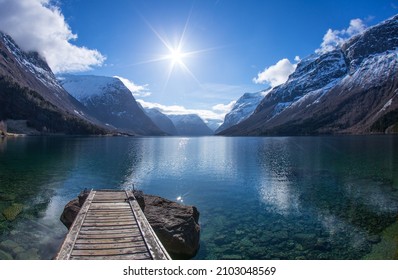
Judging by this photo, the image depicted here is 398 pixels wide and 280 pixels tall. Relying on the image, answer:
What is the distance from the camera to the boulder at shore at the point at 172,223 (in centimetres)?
2556

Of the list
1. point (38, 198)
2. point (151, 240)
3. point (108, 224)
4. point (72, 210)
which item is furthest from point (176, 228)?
point (38, 198)

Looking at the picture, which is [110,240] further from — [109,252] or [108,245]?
[109,252]

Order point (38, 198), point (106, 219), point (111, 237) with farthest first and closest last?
point (38, 198) → point (106, 219) → point (111, 237)

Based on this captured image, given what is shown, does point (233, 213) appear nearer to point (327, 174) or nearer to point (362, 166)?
point (327, 174)

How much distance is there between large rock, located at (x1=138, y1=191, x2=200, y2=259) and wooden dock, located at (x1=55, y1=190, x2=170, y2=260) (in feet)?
9.09

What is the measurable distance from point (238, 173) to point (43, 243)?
48.9 m

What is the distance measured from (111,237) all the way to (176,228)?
28.2ft

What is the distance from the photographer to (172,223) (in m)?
27.3

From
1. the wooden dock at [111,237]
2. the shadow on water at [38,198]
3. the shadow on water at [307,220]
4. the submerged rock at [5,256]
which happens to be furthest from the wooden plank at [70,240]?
the shadow on water at [307,220]

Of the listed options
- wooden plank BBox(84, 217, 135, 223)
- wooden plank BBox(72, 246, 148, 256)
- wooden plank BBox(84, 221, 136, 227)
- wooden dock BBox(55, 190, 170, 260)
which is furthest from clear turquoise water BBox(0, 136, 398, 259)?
wooden plank BBox(72, 246, 148, 256)

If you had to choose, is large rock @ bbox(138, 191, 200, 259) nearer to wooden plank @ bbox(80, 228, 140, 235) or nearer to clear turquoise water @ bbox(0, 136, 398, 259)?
clear turquoise water @ bbox(0, 136, 398, 259)
